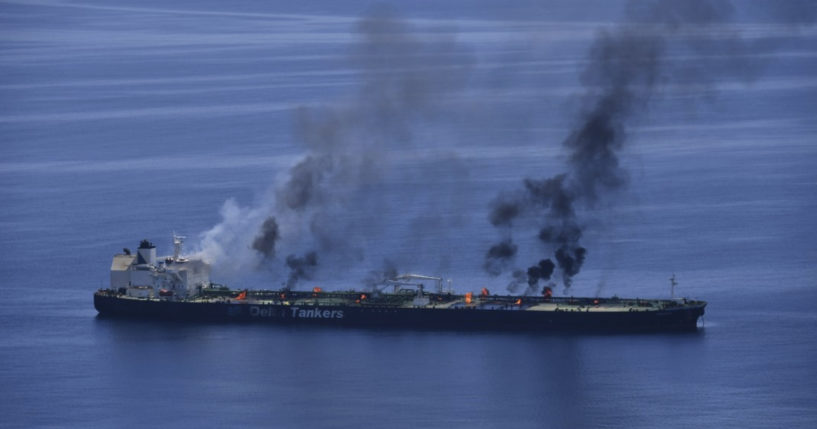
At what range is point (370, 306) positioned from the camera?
446 feet

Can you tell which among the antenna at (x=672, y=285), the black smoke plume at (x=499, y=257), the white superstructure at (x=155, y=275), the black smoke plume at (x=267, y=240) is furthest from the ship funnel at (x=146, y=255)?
the antenna at (x=672, y=285)

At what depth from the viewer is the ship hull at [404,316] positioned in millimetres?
130625

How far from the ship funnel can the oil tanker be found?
0.07 metres

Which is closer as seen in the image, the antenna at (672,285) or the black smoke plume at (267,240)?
the antenna at (672,285)

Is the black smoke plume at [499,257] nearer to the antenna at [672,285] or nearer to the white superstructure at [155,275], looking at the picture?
the antenna at [672,285]

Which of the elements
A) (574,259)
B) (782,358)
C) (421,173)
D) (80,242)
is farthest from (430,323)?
(421,173)

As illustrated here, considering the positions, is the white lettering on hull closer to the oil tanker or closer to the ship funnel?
the oil tanker

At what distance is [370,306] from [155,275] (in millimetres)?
16249

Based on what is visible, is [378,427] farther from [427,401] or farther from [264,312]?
[264,312]

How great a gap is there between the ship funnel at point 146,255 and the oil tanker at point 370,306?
0.07 metres

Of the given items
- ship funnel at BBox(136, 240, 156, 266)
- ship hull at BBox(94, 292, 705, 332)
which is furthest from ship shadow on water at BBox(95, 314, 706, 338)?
ship funnel at BBox(136, 240, 156, 266)

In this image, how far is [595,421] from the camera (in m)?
112

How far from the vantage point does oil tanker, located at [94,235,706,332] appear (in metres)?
131

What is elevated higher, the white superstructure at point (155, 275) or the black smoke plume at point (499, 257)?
the black smoke plume at point (499, 257)
